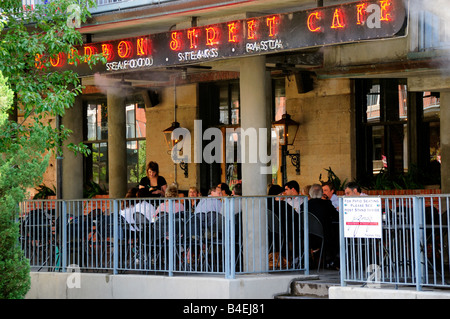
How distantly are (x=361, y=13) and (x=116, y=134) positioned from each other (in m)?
8.13

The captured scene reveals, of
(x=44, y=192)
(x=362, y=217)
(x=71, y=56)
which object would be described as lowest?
(x=362, y=217)

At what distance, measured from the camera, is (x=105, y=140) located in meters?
21.4

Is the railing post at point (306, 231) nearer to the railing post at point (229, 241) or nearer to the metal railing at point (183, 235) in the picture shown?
the metal railing at point (183, 235)

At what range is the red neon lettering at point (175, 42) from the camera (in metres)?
12.4

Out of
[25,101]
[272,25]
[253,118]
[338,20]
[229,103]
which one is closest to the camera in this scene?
[338,20]

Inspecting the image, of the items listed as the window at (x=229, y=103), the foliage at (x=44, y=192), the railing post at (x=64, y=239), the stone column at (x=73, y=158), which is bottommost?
the railing post at (x=64, y=239)

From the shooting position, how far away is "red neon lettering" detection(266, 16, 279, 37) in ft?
37.0

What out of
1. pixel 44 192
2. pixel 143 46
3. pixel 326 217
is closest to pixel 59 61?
pixel 143 46

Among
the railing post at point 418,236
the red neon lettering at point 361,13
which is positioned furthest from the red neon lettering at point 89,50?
the railing post at point 418,236

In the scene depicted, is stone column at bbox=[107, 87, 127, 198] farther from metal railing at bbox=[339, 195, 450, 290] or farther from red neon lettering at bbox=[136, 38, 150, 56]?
metal railing at bbox=[339, 195, 450, 290]

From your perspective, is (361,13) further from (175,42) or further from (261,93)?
(175,42)
